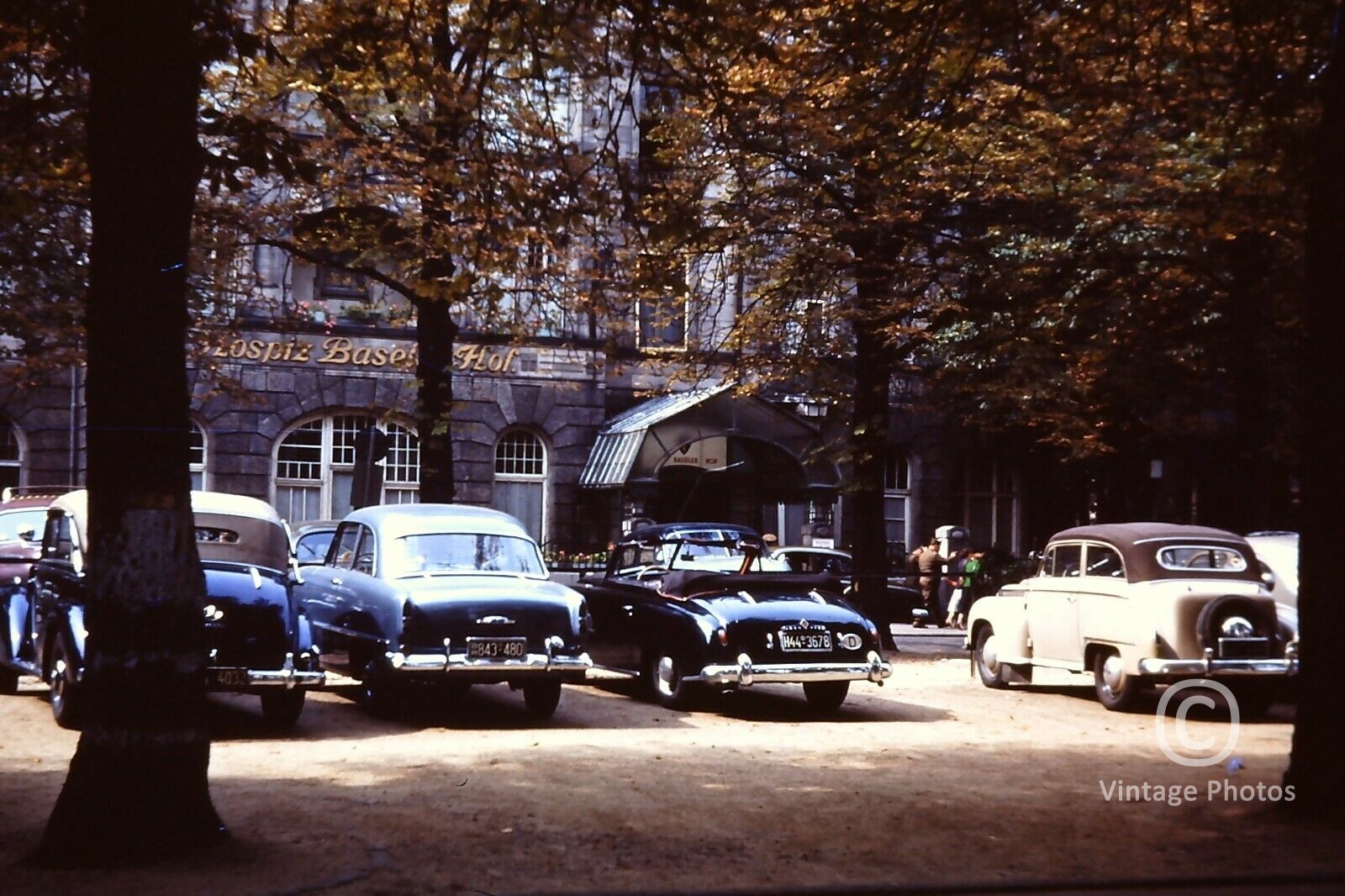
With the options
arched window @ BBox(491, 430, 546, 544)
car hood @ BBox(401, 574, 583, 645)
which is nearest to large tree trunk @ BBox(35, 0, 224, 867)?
car hood @ BBox(401, 574, 583, 645)

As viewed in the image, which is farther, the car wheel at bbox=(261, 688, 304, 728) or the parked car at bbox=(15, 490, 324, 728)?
the car wheel at bbox=(261, 688, 304, 728)

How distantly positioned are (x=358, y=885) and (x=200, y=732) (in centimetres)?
126

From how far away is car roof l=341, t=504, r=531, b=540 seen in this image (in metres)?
15.7

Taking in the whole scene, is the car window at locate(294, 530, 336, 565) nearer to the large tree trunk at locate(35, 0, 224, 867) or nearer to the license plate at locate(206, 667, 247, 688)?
the license plate at locate(206, 667, 247, 688)

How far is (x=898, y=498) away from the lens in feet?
126

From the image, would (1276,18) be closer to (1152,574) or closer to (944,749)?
(944,749)

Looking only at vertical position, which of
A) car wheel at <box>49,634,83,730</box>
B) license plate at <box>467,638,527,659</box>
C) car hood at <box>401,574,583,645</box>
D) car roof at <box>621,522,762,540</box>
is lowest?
car wheel at <box>49,634,83,730</box>

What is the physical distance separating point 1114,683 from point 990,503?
2356 cm

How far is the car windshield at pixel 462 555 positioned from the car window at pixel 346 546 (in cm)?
90

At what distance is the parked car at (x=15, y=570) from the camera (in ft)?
48.8

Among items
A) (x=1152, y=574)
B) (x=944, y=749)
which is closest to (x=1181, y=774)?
(x=944, y=749)

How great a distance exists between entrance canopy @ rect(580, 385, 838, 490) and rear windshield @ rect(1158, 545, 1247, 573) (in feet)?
51.5

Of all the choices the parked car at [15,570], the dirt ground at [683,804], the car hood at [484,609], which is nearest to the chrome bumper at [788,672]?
the dirt ground at [683,804]

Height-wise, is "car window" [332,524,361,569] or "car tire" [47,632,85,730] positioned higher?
"car window" [332,524,361,569]
